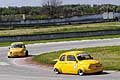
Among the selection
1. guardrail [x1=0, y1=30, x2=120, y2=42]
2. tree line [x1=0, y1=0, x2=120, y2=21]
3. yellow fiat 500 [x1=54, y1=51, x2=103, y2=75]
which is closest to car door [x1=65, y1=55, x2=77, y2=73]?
yellow fiat 500 [x1=54, y1=51, x2=103, y2=75]

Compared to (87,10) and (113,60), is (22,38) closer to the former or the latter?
(113,60)

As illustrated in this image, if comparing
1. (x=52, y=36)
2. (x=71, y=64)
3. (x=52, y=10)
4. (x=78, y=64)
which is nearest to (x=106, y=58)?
(x=71, y=64)

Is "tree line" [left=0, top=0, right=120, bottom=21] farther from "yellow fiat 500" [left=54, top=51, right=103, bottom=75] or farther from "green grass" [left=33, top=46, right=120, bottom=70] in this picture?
"yellow fiat 500" [left=54, top=51, right=103, bottom=75]

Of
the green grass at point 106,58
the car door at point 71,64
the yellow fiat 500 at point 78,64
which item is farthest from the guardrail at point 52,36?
the car door at point 71,64

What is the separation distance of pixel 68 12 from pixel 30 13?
14578 mm

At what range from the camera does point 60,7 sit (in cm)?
17775

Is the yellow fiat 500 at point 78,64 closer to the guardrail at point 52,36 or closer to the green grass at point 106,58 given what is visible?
the green grass at point 106,58

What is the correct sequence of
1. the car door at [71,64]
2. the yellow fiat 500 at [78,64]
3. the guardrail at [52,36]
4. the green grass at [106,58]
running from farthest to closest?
the guardrail at [52,36] < the green grass at [106,58] < the car door at [71,64] < the yellow fiat 500 at [78,64]

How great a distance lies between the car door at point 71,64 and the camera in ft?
89.8

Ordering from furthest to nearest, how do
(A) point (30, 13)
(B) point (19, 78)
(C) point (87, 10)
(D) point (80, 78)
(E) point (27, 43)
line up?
1. (C) point (87, 10)
2. (A) point (30, 13)
3. (E) point (27, 43)
4. (B) point (19, 78)
5. (D) point (80, 78)

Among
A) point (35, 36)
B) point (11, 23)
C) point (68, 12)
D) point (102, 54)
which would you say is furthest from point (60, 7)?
point (102, 54)

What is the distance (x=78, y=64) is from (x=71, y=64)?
35.7 inches

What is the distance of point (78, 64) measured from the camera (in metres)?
26.8

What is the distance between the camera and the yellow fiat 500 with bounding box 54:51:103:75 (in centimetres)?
→ 2611
